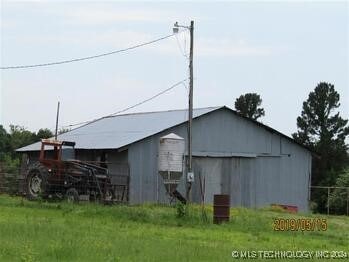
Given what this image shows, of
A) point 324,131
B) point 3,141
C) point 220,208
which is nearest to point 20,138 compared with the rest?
point 3,141

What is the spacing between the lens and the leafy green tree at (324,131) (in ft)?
204

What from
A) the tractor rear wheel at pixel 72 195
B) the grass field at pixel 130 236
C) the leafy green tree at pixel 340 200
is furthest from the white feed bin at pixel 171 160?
the leafy green tree at pixel 340 200

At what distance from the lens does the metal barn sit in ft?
111

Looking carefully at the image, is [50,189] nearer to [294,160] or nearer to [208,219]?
[208,219]

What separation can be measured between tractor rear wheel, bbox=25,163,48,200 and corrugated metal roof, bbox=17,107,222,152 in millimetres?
4926

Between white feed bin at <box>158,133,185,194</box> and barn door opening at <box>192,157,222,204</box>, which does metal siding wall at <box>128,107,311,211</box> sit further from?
white feed bin at <box>158,133,185,194</box>

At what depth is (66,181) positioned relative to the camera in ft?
94.7

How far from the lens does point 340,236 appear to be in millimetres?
19438

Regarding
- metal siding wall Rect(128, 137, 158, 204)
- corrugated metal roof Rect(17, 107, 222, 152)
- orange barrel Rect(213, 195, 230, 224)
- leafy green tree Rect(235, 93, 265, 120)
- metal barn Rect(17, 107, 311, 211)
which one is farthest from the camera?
leafy green tree Rect(235, 93, 265, 120)

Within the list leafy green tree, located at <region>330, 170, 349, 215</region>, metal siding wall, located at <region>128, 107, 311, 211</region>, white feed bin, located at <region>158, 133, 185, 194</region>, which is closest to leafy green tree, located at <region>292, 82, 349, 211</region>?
leafy green tree, located at <region>330, 170, 349, 215</region>

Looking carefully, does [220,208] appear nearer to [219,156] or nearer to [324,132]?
[219,156]

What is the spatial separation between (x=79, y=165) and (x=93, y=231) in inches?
491

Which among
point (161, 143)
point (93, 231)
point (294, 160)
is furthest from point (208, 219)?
point (294, 160)

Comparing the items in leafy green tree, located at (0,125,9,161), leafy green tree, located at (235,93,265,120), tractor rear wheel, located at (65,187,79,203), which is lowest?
tractor rear wheel, located at (65,187,79,203)
